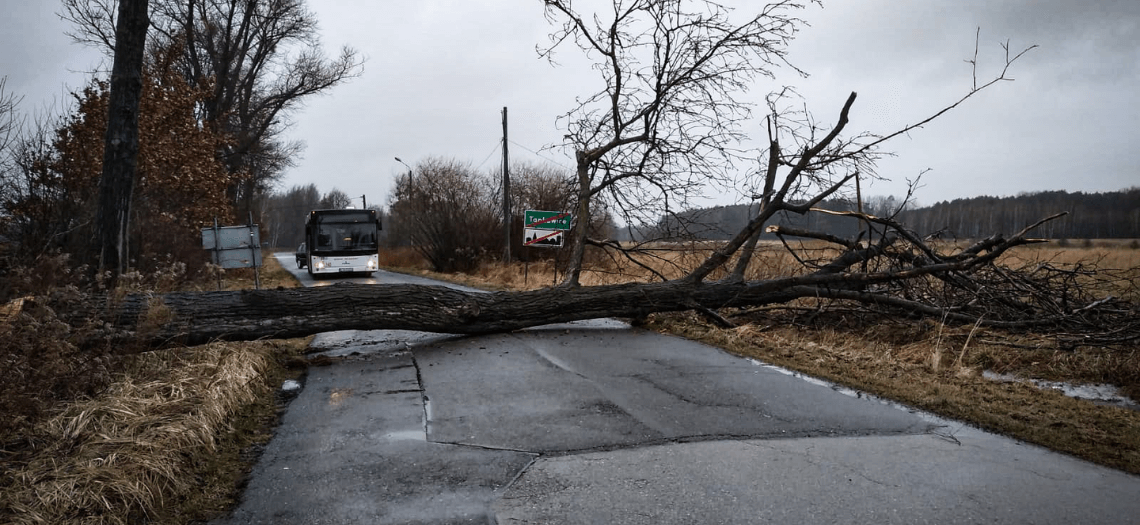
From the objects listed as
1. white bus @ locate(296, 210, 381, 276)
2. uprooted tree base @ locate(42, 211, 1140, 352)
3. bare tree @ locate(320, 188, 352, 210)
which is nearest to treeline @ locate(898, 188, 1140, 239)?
uprooted tree base @ locate(42, 211, 1140, 352)

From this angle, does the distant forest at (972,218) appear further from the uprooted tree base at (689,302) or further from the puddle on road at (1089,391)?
the puddle on road at (1089,391)

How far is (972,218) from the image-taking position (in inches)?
418

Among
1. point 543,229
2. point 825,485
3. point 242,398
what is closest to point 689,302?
point 242,398

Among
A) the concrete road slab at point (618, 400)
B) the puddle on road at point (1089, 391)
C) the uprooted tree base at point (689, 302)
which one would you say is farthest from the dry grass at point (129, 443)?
the puddle on road at point (1089, 391)

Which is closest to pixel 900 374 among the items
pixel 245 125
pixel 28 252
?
pixel 28 252

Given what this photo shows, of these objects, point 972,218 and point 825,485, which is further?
point 972,218

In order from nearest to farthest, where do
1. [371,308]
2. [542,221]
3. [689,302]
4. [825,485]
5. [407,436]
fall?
[825,485] < [407,436] < [371,308] < [689,302] < [542,221]

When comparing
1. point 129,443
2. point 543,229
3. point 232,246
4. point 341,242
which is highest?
point 543,229

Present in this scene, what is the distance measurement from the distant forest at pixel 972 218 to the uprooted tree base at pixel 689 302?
0.37 m

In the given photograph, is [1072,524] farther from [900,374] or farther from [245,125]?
[245,125]

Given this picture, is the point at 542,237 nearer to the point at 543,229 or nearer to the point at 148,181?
the point at 543,229

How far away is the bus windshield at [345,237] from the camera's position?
93.1 feet

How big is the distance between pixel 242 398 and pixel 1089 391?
303 inches

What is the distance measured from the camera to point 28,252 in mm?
9375
